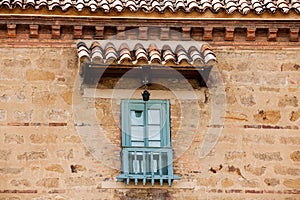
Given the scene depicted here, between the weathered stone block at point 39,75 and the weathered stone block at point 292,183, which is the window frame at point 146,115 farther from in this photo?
the weathered stone block at point 292,183

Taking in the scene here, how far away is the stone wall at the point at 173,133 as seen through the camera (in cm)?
1545

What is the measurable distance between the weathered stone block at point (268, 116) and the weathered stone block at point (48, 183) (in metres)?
3.12

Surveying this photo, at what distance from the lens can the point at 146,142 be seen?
15688mm

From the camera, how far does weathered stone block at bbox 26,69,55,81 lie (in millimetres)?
15942

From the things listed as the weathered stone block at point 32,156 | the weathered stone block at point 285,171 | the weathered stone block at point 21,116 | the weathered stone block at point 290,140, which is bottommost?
the weathered stone block at point 285,171

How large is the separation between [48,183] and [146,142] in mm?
1544

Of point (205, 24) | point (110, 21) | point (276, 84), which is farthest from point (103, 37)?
point (276, 84)

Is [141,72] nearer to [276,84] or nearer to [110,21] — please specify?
[110,21]

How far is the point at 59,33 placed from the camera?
16094 mm

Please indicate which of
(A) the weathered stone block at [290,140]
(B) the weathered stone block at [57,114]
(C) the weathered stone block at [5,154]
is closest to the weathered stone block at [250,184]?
(A) the weathered stone block at [290,140]

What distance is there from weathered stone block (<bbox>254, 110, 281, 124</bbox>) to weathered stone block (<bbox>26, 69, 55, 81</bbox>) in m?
3.11

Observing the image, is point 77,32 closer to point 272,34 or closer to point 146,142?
point 146,142

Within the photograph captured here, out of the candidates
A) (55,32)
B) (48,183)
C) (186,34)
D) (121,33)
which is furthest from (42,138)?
(186,34)

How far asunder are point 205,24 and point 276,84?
55.5 inches
